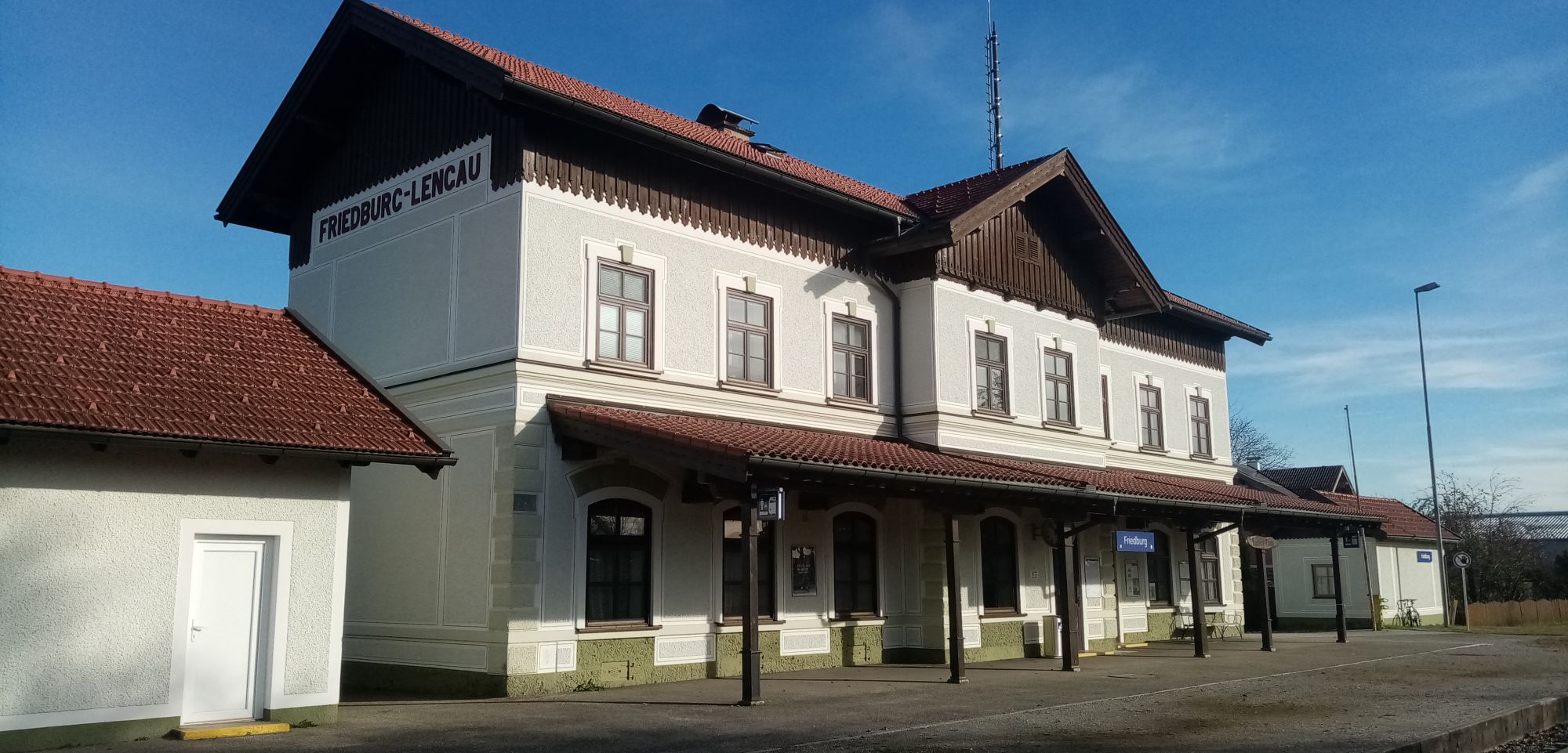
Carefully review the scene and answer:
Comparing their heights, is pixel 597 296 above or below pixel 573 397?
above

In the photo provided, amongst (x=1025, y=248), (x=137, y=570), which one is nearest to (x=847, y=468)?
(x=137, y=570)

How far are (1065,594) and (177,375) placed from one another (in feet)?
34.8

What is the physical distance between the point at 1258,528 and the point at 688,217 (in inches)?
540

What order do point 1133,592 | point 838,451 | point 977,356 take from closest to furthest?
point 838,451 < point 977,356 < point 1133,592

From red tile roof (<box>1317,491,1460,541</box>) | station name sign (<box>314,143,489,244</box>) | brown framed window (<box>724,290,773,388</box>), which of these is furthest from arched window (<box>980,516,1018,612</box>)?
red tile roof (<box>1317,491,1460,541</box>)

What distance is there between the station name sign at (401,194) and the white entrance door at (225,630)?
568 centimetres

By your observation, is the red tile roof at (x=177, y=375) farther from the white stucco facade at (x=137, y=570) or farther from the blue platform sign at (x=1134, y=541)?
the blue platform sign at (x=1134, y=541)

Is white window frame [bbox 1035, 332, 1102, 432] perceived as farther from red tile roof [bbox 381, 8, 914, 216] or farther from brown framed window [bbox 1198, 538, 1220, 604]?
brown framed window [bbox 1198, 538, 1220, 604]

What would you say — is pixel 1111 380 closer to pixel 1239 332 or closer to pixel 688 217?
pixel 1239 332

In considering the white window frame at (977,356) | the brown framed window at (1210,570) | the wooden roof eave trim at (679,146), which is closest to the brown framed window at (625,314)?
Answer: the wooden roof eave trim at (679,146)

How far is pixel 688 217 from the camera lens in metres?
15.3

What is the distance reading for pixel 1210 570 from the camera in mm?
24953

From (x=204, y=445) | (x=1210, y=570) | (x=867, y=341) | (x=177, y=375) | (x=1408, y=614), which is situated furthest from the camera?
(x=1408, y=614)

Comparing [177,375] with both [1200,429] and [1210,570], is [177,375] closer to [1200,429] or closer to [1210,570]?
[1210,570]
